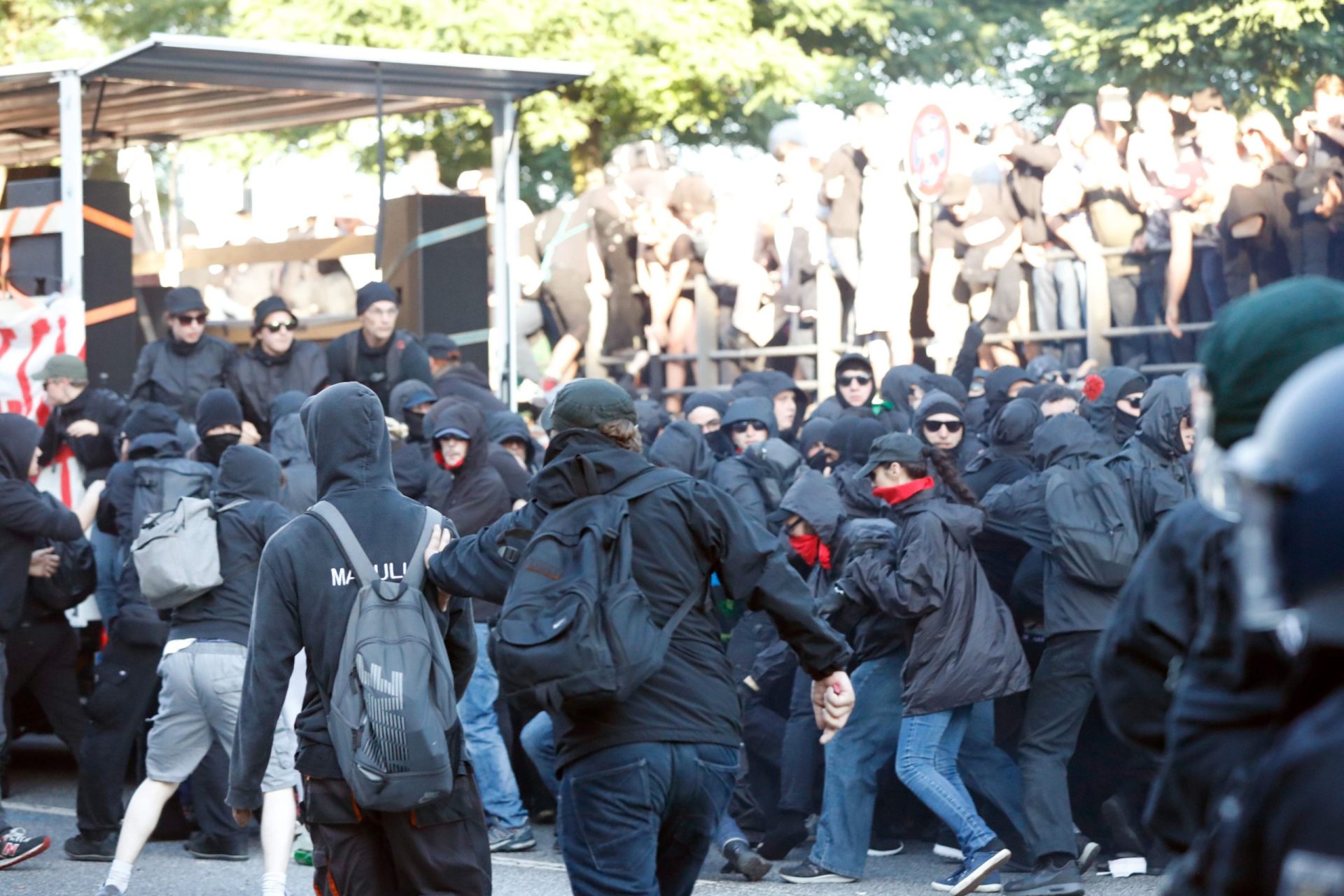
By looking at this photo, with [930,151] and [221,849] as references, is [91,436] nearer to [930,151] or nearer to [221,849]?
[221,849]

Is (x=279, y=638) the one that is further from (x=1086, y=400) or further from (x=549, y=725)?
(x=1086, y=400)

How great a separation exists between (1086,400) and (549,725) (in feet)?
10.3

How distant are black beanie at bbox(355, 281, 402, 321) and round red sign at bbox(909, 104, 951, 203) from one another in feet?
11.8

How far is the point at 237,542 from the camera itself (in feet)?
24.6

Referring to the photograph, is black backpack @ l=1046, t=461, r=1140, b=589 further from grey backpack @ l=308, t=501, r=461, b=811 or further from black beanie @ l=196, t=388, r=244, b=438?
black beanie @ l=196, t=388, r=244, b=438

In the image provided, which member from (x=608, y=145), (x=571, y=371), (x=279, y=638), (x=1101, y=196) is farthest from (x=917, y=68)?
(x=279, y=638)

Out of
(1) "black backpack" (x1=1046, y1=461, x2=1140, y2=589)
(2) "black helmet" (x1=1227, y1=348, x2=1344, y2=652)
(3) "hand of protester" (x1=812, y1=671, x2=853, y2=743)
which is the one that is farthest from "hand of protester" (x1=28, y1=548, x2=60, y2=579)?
(2) "black helmet" (x1=1227, y1=348, x2=1344, y2=652)

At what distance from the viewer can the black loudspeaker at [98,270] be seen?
1143 cm

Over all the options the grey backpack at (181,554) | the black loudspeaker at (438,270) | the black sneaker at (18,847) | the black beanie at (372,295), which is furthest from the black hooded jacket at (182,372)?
the grey backpack at (181,554)

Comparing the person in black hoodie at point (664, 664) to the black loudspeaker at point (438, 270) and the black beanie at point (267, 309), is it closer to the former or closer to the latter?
the black beanie at point (267, 309)

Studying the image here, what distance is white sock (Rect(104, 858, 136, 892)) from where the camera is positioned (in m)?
7.12

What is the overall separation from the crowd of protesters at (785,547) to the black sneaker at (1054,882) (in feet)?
0.07

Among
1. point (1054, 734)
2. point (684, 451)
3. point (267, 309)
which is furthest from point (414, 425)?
point (1054, 734)

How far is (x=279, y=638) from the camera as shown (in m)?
5.09
